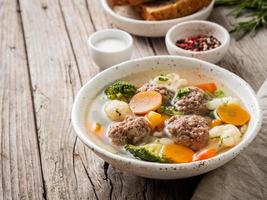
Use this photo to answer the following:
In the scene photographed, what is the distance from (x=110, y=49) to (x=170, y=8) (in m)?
0.41

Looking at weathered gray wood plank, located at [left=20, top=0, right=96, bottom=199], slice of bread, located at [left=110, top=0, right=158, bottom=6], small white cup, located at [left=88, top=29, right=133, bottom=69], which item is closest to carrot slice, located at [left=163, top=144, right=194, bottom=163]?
weathered gray wood plank, located at [left=20, top=0, right=96, bottom=199]

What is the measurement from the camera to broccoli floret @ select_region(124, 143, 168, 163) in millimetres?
1843

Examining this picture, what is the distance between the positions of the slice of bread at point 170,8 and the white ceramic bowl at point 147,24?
0.04 meters

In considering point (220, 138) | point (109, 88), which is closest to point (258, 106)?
point (220, 138)

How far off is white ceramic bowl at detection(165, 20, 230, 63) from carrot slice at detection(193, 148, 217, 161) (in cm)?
77

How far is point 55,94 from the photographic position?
2531 millimetres

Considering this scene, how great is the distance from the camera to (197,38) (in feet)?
9.08

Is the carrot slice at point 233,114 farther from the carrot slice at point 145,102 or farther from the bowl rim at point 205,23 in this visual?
the bowl rim at point 205,23

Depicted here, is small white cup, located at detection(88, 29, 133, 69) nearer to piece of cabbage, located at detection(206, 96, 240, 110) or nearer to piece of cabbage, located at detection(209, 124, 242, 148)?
piece of cabbage, located at detection(206, 96, 240, 110)

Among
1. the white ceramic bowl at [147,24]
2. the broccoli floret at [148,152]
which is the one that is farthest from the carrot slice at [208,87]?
the white ceramic bowl at [147,24]

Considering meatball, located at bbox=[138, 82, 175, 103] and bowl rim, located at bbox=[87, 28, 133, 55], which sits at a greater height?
meatball, located at bbox=[138, 82, 175, 103]


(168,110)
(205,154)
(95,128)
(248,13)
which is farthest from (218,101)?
(248,13)

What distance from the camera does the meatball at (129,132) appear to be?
76.3 inches

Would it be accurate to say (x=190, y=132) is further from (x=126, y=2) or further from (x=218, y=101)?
(x=126, y=2)
